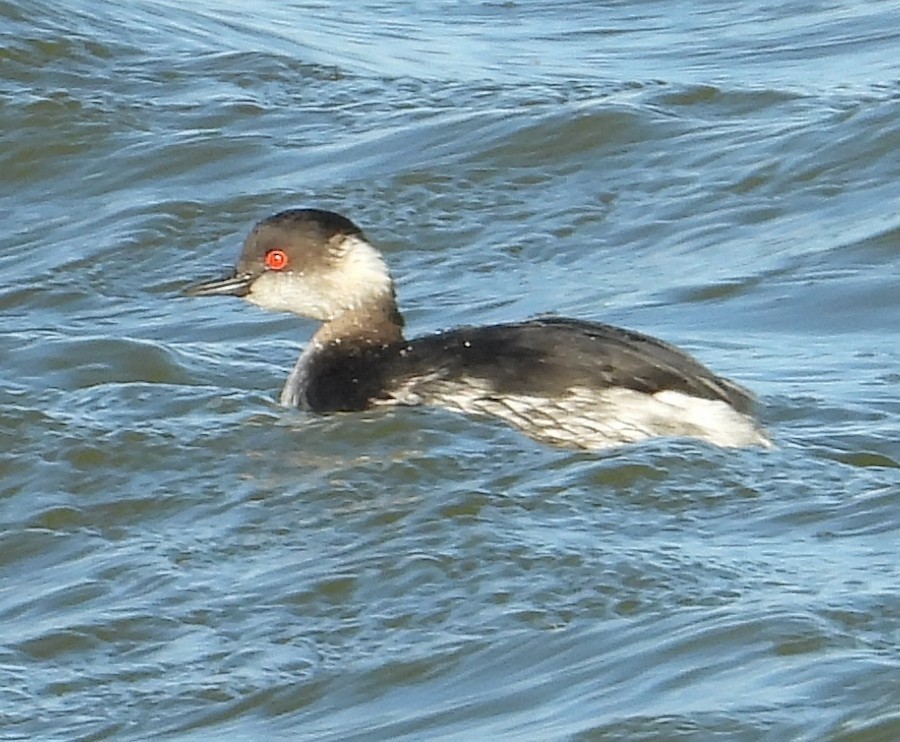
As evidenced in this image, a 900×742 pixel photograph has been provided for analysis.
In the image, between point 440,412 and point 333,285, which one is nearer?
point 440,412

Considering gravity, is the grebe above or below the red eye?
below

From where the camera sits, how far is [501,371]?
8.15 meters

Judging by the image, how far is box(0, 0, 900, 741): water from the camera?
20.2 ft

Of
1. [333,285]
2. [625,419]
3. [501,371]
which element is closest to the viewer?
[625,419]

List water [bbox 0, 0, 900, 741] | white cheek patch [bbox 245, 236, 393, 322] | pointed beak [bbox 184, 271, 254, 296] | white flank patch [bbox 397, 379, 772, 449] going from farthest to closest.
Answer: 1. pointed beak [bbox 184, 271, 254, 296]
2. white cheek patch [bbox 245, 236, 393, 322]
3. white flank patch [bbox 397, 379, 772, 449]
4. water [bbox 0, 0, 900, 741]

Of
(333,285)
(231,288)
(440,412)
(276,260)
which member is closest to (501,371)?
(440,412)

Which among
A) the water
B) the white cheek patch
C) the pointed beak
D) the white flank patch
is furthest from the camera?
the pointed beak

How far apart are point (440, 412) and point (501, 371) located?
8.6 inches

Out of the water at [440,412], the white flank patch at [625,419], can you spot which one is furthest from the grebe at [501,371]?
the water at [440,412]

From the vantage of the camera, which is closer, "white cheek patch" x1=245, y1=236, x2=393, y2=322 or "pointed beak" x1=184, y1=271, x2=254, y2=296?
"white cheek patch" x1=245, y1=236, x2=393, y2=322

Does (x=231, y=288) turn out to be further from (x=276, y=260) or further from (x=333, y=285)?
(x=333, y=285)

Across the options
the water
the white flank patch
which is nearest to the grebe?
the white flank patch

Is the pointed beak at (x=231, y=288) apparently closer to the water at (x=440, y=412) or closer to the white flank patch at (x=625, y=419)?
the water at (x=440, y=412)

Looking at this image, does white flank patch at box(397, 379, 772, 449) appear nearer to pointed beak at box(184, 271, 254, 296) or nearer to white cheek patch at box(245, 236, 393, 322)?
white cheek patch at box(245, 236, 393, 322)
